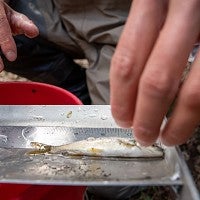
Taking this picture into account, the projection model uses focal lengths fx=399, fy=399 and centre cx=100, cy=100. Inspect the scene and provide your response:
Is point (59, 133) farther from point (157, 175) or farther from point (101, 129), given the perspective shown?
point (157, 175)

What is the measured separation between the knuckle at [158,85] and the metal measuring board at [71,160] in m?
0.16

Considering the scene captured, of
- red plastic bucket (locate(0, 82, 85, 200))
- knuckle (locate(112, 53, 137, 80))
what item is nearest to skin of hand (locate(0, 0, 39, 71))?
red plastic bucket (locate(0, 82, 85, 200))

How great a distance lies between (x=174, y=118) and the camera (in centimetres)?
51

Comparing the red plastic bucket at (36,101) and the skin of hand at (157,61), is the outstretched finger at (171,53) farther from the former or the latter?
the red plastic bucket at (36,101)

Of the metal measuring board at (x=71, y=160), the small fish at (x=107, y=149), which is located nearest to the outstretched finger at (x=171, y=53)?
the metal measuring board at (x=71, y=160)

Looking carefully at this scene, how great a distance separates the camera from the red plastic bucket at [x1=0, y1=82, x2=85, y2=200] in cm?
80

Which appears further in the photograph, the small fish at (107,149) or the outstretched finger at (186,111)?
the small fish at (107,149)

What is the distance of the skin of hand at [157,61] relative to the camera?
448 millimetres

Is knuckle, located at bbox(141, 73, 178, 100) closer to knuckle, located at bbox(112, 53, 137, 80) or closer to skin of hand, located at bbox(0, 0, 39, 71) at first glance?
knuckle, located at bbox(112, 53, 137, 80)

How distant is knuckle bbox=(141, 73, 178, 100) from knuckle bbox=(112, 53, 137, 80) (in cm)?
2

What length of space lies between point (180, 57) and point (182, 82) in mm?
59

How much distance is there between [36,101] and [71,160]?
1.15 feet

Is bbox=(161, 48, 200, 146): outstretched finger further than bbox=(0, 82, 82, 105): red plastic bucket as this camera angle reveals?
No

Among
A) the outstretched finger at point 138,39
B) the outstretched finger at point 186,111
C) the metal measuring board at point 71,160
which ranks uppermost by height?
the outstretched finger at point 138,39
